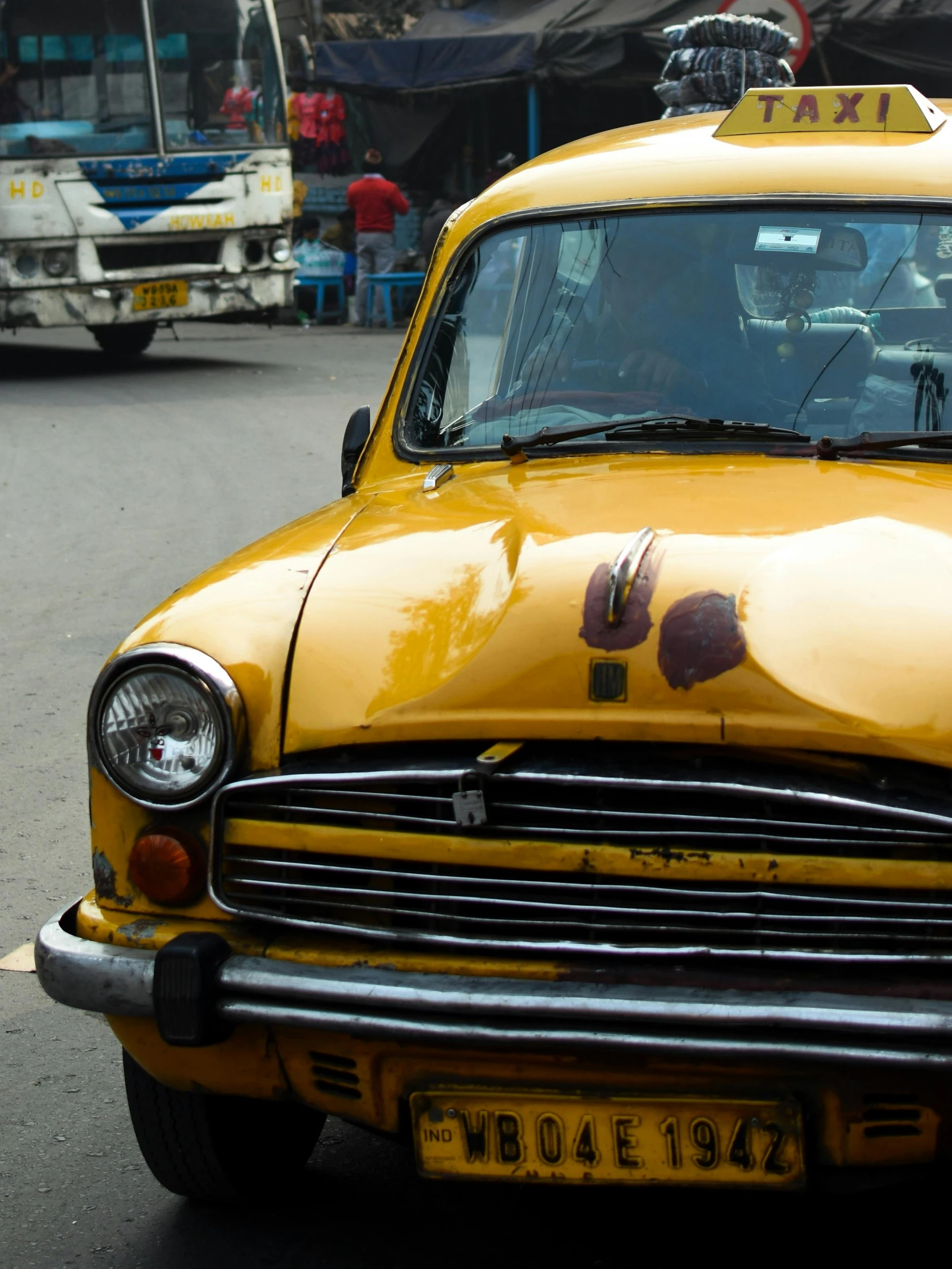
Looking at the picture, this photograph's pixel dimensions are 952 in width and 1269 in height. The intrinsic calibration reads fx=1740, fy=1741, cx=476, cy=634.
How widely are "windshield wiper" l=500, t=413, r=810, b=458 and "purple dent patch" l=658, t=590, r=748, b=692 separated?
0.87 meters


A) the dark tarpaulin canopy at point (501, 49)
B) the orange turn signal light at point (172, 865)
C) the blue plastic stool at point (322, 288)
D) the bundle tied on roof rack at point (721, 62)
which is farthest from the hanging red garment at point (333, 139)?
the orange turn signal light at point (172, 865)

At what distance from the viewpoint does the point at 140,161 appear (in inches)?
553

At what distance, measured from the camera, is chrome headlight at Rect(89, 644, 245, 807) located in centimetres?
264

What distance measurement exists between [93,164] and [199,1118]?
12105 mm

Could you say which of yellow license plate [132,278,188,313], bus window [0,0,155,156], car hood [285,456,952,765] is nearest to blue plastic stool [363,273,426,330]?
yellow license plate [132,278,188,313]

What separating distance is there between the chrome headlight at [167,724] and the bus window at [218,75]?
12.3m

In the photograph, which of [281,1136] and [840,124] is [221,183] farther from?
[281,1136]

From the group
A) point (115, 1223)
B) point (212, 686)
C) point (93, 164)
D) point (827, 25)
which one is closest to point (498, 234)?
point (212, 686)

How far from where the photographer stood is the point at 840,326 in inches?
137

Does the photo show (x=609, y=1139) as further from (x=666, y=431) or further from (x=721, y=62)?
(x=721, y=62)

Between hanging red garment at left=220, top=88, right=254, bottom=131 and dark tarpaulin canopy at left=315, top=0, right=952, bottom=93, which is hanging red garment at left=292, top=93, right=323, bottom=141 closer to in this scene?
dark tarpaulin canopy at left=315, top=0, right=952, bottom=93

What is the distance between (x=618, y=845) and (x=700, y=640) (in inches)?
12.3

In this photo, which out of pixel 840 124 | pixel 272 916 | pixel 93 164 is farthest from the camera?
pixel 93 164

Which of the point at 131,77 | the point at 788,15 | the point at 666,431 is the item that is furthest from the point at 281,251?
the point at 666,431
